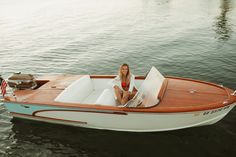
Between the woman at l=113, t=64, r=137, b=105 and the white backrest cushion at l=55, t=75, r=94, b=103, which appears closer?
the woman at l=113, t=64, r=137, b=105

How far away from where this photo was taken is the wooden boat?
311 inches

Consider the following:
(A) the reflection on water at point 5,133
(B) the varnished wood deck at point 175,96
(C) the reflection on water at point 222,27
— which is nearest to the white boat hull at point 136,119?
(B) the varnished wood deck at point 175,96

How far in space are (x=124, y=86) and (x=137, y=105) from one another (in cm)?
87

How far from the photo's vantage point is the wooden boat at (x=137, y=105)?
7906 mm

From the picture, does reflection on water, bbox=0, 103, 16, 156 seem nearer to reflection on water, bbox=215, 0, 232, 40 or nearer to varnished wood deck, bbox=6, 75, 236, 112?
varnished wood deck, bbox=6, 75, 236, 112

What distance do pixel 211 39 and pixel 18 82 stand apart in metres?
14.9

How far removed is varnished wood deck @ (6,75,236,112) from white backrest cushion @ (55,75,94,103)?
1.05ft

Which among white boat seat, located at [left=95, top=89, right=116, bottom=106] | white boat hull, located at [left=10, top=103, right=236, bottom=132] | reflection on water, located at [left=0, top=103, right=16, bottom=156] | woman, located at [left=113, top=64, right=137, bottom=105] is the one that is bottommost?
reflection on water, located at [left=0, top=103, right=16, bottom=156]

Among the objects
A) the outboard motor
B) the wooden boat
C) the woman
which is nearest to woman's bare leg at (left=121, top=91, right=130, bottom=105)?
the woman

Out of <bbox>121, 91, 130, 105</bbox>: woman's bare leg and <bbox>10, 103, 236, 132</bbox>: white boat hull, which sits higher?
<bbox>121, 91, 130, 105</bbox>: woman's bare leg

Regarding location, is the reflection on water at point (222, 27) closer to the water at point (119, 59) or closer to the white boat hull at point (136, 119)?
the water at point (119, 59)

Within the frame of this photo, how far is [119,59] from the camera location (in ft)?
55.3

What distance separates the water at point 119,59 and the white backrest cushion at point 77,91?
47.3 inches

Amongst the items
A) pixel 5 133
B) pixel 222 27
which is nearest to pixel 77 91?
pixel 5 133
